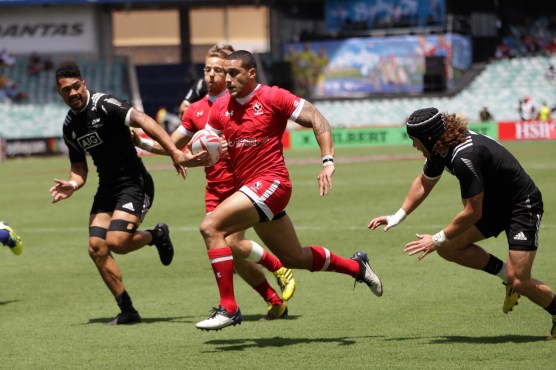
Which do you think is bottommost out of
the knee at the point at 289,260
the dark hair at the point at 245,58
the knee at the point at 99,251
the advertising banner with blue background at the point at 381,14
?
the advertising banner with blue background at the point at 381,14

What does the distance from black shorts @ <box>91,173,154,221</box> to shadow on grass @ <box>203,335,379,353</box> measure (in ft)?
6.48

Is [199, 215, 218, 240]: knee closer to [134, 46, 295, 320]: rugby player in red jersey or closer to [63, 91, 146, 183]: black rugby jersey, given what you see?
[134, 46, 295, 320]: rugby player in red jersey

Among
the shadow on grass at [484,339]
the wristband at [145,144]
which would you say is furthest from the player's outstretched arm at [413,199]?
the wristband at [145,144]

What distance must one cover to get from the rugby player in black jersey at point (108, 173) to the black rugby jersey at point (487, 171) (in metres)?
2.77

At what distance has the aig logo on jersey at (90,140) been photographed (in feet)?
33.8

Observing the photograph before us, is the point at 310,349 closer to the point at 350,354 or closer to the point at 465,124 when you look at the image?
the point at 350,354

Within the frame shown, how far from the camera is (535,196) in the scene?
8.42 metres

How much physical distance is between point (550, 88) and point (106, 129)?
4693cm

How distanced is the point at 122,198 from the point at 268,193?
2.21m

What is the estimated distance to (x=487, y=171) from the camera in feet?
27.0

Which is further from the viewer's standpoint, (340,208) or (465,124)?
(340,208)

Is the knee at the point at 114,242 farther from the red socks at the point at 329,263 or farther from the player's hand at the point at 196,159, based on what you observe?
the red socks at the point at 329,263

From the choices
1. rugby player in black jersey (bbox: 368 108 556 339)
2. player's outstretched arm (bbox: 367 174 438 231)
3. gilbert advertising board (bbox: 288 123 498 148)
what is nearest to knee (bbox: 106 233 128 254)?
player's outstretched arm (bbox: 367 174 438 231)

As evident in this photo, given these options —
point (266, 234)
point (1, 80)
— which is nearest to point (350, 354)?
point (266, 234)
